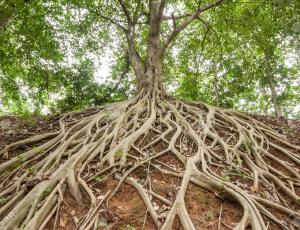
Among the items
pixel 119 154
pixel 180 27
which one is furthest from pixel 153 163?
pixel 180 27

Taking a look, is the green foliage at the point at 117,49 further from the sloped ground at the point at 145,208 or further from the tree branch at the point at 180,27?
the sloped ground at the point at 145,208

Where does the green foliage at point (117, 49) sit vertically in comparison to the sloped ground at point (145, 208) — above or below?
above

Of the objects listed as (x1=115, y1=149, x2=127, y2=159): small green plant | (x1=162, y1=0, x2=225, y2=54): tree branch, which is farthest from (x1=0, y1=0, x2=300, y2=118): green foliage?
(x1=115, y1=149, x2=127, y2=159): small green plant

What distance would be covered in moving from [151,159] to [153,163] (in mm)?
57

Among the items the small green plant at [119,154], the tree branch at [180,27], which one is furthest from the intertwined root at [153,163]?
the tree branch at [180,27]

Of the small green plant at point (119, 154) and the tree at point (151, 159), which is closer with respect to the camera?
the tree at point (151, 159)

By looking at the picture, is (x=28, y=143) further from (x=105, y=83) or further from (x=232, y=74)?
(x=232, y=74)

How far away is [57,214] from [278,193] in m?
2.24

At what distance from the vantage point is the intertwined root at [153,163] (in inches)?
111

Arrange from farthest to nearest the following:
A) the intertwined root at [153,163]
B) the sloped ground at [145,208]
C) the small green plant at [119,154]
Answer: the small green plant at [119,154]
the intertwined root at [153,163]
the sloped ground at [145,208]

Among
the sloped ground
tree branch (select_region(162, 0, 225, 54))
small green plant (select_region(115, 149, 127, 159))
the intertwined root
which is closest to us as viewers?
the sloped ground

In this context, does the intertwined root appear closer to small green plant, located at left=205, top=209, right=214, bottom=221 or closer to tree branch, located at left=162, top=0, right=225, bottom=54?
small green plant, located at left=205, top=209, right=214, bottom=221

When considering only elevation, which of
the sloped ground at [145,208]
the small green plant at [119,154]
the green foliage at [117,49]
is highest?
the green foliage at [117,49]

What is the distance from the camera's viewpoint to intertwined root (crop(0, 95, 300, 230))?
283 centimetres
